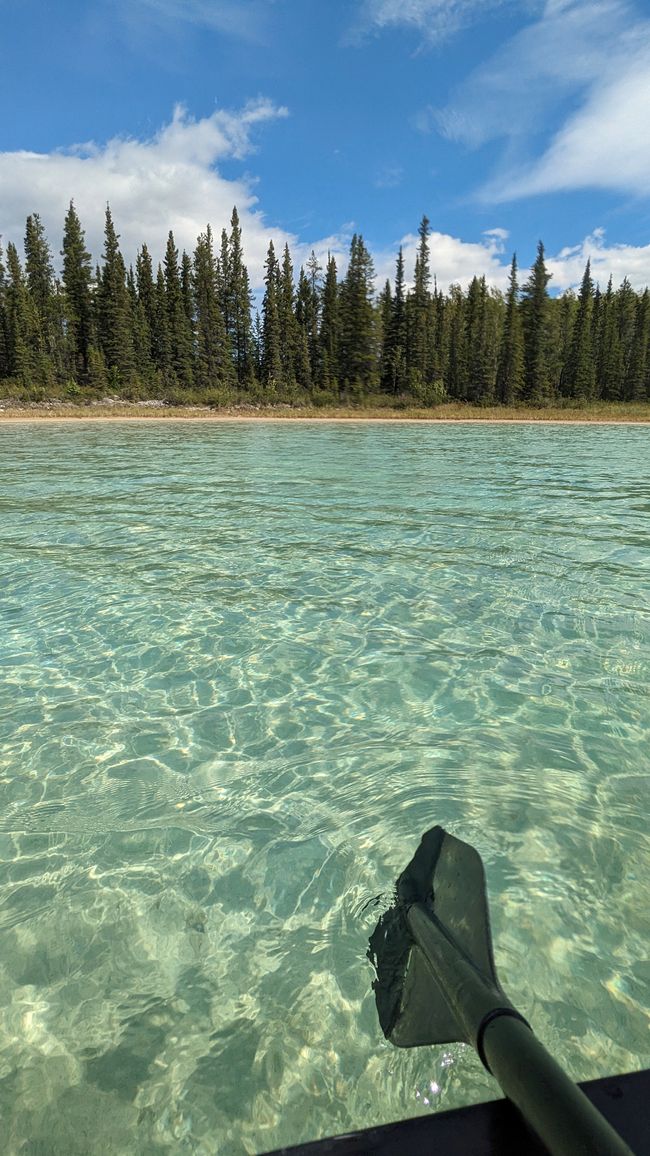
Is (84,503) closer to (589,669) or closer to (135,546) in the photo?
(135,546)

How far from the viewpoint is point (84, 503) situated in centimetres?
1188

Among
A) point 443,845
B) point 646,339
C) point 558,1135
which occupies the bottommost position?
point 443,845

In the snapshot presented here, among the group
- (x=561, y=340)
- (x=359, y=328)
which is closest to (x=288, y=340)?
(x=359, y=328)

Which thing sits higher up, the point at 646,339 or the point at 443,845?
the point at 646,339

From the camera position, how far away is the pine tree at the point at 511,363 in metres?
61.2

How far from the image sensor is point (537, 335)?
6366 cm

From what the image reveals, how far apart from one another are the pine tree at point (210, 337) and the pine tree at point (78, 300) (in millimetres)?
11042

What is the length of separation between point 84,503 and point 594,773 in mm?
10823

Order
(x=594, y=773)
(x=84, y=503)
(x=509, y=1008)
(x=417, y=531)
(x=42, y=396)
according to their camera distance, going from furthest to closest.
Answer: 1. (x=42, y=396)
2. (x=84, y=503)
3. (x=417, y=531)
4. (x=594, y=773)
5. (x=509, y=1008)

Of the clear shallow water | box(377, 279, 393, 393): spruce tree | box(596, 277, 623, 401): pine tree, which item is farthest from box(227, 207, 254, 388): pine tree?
the clear shallow water

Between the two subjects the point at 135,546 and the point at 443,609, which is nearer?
the point at 443,609

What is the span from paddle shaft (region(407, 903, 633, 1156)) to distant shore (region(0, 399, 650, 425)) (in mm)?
44340

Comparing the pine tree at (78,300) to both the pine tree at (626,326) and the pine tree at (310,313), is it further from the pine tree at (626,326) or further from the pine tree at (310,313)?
the pine tree at (626,326)

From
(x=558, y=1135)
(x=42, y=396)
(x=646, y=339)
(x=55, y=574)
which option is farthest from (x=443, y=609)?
(x=646, y=339)
